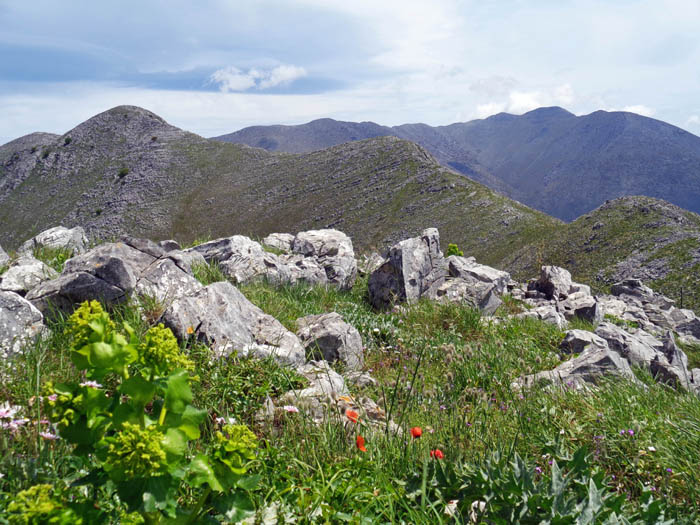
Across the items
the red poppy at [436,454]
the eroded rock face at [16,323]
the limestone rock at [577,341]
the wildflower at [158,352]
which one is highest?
the wildflower at [158,352]

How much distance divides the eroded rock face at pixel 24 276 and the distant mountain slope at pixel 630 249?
167ft

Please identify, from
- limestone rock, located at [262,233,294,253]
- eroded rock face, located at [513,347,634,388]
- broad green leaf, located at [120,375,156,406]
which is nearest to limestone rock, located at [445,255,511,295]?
limestone rock, located at [262,233,294,253]

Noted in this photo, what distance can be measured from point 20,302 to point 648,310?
25237 mm

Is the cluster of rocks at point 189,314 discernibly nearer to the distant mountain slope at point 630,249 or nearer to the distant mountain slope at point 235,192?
the distant mountain slope at point 630,249

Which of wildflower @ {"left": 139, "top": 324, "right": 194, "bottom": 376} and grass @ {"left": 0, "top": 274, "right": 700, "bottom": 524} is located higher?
wildflower @ {"left": 139, "top": 324, "right": 194, "bottom": 376}

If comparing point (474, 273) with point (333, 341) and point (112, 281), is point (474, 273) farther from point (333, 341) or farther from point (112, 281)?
point (112, 281)

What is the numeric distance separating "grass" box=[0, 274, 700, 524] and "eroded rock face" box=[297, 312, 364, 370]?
447 mm

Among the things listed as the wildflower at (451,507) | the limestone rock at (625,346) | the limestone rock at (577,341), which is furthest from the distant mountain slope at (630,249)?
the wildflower at (451,507)

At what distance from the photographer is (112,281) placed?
5.93 metres

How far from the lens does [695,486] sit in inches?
118

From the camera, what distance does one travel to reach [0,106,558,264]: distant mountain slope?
84.3m

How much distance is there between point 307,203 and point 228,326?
95422 mm

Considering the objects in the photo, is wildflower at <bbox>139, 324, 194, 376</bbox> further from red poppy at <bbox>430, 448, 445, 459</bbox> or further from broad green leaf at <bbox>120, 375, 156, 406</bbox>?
red poppy at <bbox>430, 448, 445, 459</bbox>

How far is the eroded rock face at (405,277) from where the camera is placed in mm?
11354
